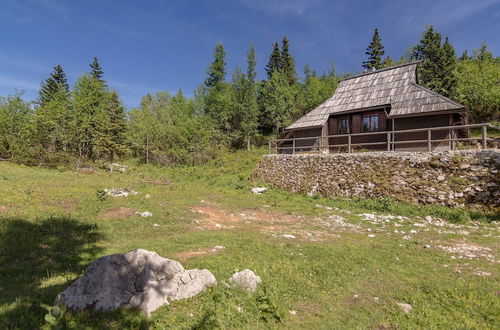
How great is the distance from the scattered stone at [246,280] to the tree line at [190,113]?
111 ft

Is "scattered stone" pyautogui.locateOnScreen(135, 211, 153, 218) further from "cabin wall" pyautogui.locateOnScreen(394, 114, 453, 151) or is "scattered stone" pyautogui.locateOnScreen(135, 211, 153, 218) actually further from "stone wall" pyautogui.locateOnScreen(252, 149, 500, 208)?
"cabin wall" pyautogui.locateOnScreen(394, 114, 453, 151)

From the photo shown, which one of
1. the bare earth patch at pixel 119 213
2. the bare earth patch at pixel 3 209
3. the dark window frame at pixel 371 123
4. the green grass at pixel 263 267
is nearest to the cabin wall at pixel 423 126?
the dark window frame at pixel 371 123

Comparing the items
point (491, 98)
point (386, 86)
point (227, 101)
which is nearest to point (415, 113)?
point (386, 86)

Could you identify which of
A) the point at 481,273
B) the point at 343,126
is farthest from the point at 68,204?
the point at 343,126

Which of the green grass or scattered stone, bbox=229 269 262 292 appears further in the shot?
scattered stone, bbox=229 269 262 292

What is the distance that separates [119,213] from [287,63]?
179 ft

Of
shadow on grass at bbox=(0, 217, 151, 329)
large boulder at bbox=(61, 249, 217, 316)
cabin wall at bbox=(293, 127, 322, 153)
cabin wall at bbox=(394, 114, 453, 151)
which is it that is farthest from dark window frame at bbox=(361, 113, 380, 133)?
shadow on grass at bbox=(0, 217, 151, 329)

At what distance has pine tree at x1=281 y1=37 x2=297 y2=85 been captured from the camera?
5706 cm

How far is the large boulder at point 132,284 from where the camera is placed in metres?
4.46

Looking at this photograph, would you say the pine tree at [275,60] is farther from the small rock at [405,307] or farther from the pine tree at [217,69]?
the small rock at [405,307]

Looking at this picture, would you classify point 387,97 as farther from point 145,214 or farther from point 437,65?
point 437,65

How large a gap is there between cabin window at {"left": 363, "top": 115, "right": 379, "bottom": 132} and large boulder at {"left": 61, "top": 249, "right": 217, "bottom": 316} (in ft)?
71.5

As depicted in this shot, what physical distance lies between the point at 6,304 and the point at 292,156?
20885 millimetres

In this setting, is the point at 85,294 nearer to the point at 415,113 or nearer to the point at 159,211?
the point at 159,211
